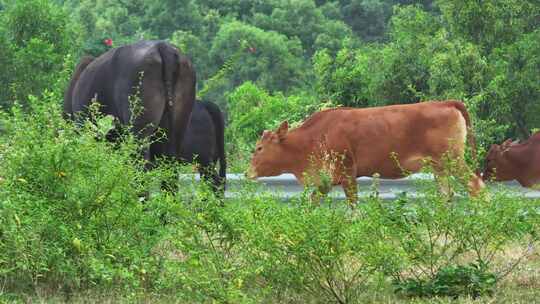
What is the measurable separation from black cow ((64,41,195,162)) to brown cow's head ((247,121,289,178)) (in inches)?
68.1

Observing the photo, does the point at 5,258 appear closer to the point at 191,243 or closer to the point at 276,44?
the point at 191,243

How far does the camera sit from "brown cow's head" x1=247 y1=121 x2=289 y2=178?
11.4 metres

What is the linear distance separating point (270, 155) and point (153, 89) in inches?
89.2

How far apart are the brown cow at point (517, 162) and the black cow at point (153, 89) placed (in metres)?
4.38

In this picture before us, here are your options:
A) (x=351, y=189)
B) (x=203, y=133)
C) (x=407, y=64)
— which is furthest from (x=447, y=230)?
(x=407, y=64)

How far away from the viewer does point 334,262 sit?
6273 millimetres

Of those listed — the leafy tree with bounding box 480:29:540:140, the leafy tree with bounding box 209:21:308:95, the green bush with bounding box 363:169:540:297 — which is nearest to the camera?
the green bush with bounding box 363:169:540:297

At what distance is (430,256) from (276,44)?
145 feet

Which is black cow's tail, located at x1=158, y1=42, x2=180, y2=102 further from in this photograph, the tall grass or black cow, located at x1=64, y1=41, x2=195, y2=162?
the tall grass

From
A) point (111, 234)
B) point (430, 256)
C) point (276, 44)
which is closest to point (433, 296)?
point (430, 256)

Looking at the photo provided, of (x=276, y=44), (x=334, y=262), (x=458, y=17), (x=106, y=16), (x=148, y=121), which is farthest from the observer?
(x=106, y=16)

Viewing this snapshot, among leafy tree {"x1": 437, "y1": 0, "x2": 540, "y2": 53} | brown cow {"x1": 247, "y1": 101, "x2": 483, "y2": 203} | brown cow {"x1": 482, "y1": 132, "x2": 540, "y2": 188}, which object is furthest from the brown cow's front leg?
leafy tree {"x1": 437, "y1": 0, "x2": 540, "y2": 53}

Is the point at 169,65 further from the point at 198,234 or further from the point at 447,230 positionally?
the point at 447,230

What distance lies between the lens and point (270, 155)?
1151cm
